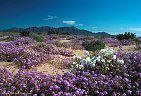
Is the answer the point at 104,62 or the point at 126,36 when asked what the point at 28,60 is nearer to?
the point at 104,62

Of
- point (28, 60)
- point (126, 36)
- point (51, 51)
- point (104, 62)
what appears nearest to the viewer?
point (104, 62)

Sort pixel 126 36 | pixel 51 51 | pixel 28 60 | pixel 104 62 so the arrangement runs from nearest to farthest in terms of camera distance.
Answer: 1. pixel 104 62
2. pixel 28 60
3. pixel 51 51
4. pixel 126 36

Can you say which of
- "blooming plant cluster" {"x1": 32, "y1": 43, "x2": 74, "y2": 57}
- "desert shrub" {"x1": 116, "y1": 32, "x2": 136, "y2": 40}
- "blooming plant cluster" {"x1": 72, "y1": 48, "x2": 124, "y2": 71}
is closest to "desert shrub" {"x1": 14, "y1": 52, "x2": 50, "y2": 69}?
"blooming plant cluster" {"x1": 32, "y1": 43, "x2": 74, "y2": 57}

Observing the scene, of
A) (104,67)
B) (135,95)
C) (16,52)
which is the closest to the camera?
(135,95)

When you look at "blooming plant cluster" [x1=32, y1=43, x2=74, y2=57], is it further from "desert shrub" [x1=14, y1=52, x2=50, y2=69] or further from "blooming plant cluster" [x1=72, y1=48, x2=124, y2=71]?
"blooming plant cluster" [x1=72, y1=48, x2=124, y2=71]

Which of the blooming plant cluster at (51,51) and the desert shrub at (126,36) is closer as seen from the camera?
the blooming plant cluster at (51,51)

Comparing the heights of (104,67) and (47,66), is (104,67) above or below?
above

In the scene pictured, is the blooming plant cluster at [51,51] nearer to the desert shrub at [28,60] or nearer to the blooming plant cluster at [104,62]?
the desert shrub at [28,60]

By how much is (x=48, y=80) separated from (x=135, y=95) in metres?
2.13

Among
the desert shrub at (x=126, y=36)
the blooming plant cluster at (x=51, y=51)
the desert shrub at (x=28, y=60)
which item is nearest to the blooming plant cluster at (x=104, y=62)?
the desert shrub at (x=28, y=60)

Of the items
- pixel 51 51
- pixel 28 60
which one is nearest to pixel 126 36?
pixel 51 51

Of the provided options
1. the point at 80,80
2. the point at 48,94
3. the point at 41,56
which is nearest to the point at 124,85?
the point at 80,80

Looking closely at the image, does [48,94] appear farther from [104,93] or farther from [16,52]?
[16,52]

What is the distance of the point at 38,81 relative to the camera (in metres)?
5.45
